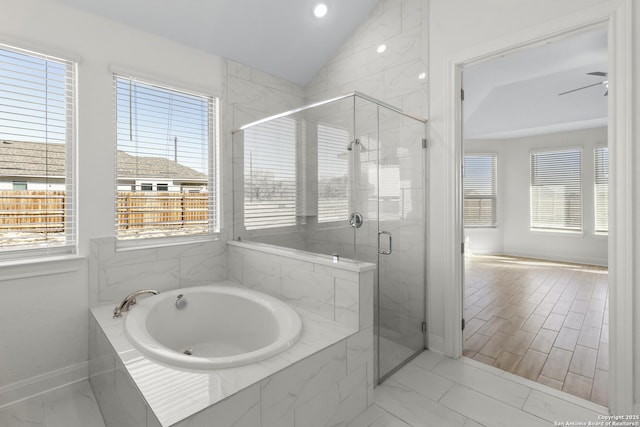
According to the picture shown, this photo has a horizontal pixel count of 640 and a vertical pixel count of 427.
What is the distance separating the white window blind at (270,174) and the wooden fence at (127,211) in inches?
17.8

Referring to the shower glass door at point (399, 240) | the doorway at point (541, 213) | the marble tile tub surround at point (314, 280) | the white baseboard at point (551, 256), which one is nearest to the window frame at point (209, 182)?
the marble tile tub surround at point (314, 280)

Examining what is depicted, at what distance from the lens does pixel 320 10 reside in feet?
8.84

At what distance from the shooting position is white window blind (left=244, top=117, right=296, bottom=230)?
235cm

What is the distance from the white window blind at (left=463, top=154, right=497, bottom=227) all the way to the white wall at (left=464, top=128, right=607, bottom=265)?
114 mm

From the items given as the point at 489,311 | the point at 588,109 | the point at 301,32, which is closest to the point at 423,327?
the point at 489,311

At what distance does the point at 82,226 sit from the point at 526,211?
23.3 feet

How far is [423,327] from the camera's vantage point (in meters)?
2.52

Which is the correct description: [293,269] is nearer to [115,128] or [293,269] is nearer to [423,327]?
[423,327]

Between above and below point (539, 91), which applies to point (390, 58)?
below

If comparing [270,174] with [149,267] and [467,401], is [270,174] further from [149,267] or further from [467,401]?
[467,401]

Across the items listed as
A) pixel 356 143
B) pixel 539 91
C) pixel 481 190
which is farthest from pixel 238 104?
pixel 481 190

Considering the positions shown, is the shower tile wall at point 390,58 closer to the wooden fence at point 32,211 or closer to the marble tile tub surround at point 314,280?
the marble tile tub surround at point 314,280

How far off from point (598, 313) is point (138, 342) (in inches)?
163

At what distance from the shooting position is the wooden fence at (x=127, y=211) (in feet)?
6.36
